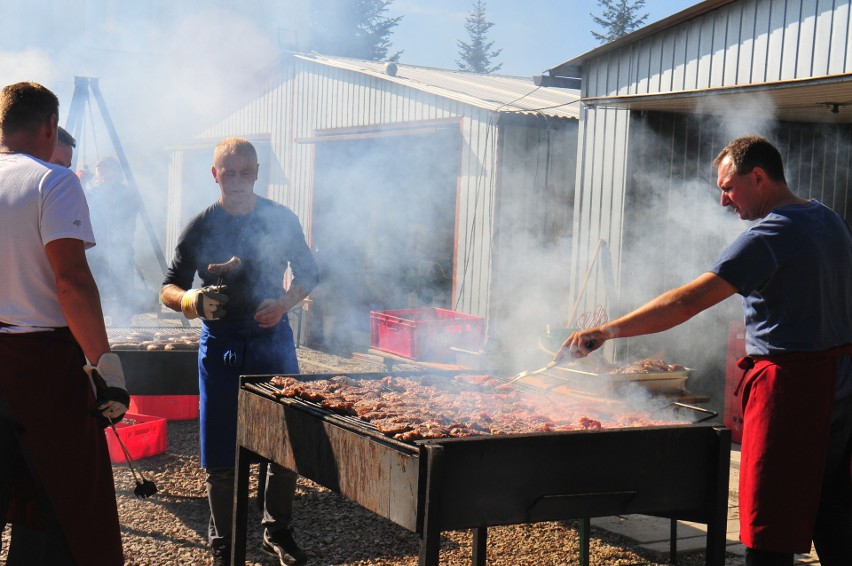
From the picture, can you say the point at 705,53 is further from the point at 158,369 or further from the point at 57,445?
the point at 57,445

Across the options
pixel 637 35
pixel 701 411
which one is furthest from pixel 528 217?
pixel 701 411

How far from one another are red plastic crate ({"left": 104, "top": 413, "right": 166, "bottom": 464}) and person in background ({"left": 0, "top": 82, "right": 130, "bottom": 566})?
10.1 feet

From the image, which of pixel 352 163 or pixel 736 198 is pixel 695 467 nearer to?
pixel 736 198

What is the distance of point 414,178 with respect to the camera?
1240 centimetres

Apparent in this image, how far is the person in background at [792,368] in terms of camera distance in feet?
10.8

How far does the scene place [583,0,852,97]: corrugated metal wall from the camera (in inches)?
237

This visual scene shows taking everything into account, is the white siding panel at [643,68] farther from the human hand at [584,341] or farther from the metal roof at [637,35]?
the human hand at [584,341]

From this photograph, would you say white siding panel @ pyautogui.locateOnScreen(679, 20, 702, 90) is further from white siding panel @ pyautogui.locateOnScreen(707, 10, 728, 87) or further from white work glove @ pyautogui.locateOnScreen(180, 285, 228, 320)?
white work glove @ pyautogui.locateOnScreen(180, 285, 228, 320)

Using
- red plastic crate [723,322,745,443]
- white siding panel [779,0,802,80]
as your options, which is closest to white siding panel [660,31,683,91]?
white siding panel [779,0,802,80]

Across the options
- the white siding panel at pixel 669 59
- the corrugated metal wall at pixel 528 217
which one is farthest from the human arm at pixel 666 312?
the corrugated metal wall at pixel 528 217

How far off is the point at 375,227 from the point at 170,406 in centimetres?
648

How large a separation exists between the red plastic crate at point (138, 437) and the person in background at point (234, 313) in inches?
77.2

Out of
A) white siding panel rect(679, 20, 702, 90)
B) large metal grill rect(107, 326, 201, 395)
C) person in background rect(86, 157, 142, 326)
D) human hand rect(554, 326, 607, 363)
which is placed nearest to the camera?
human hand rect(554, 326, 607, 363)

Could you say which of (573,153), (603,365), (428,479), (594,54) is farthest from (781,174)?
(573,153)
